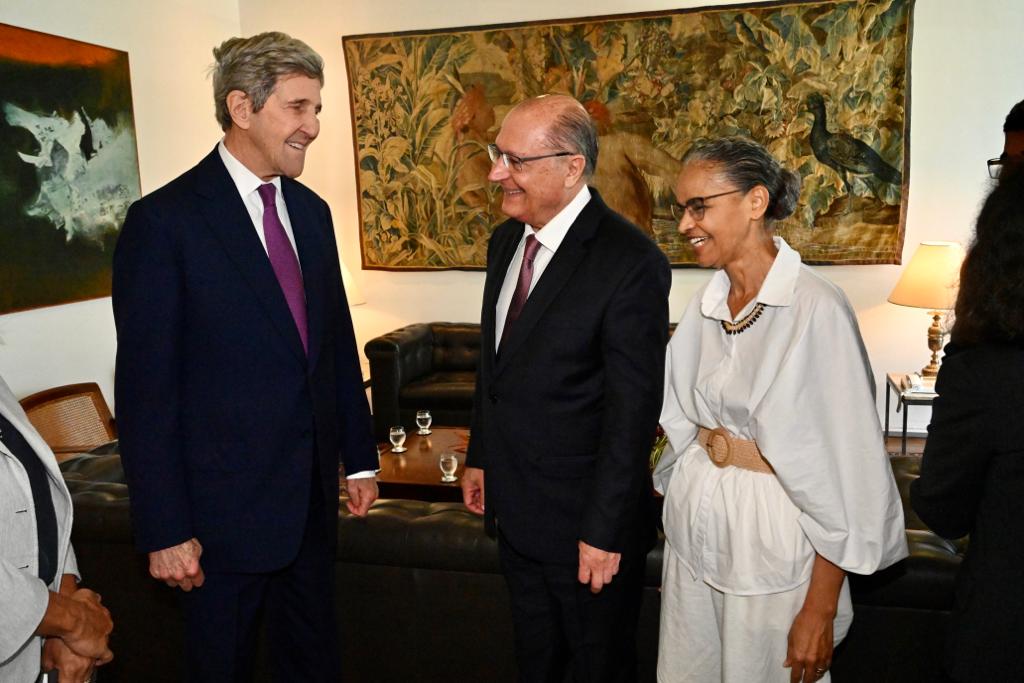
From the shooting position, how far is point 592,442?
1.85 meters

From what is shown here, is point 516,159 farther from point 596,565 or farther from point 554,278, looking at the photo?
point 596,565

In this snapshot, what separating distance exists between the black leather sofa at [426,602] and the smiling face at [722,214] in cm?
76

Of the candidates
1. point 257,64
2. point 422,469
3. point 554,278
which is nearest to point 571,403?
point 554,278

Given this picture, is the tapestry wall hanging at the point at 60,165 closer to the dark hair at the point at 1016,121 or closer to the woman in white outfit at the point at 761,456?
the woman in white outfit at the point at 761,456

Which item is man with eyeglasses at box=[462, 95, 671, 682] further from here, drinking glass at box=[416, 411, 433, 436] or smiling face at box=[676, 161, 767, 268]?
drinking glass at box=[416, 411, 433, 436]

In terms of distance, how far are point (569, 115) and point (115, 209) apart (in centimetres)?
431

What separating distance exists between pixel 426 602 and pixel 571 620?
455mm

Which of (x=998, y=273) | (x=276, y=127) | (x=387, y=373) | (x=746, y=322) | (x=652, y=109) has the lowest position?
(x=387, y=373)

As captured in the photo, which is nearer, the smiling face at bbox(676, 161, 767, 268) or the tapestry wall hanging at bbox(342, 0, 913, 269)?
the smiling face at bbox(676, 161, 767, 268)

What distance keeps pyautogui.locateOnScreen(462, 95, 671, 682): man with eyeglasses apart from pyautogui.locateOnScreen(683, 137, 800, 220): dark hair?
0.80ft

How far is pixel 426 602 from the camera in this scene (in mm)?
2180

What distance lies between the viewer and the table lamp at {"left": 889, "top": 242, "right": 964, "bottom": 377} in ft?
16.2

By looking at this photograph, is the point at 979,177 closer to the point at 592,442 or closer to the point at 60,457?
the point at 592,442

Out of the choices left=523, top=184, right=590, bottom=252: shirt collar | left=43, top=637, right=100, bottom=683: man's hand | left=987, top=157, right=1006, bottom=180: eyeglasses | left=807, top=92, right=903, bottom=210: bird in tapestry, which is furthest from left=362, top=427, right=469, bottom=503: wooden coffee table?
left=807, top=92, right=903, bottom=210: bird in tapestry
